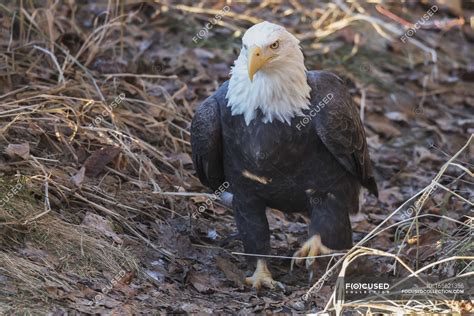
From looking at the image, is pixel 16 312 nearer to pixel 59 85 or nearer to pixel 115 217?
pixel 115 217

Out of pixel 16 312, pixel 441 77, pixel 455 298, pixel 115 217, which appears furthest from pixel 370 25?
pixel 16 312

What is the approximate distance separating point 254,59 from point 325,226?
48.2 inches

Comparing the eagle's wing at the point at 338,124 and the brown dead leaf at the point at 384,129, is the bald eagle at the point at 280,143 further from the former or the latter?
the brown dead leaf at the point at 384,129

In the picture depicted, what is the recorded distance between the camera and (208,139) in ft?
18.5

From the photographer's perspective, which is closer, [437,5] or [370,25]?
[370,25]

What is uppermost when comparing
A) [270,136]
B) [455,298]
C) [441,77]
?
[270,136]

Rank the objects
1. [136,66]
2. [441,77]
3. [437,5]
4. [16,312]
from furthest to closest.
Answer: [437,5]
[441,77]
[136,66]
[16,312]

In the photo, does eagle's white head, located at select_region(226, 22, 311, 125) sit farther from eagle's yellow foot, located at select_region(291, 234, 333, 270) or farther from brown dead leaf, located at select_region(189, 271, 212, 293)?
brown dead leaf, located at select_region(189, 271, 212, 293)

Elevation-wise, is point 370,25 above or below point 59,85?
below

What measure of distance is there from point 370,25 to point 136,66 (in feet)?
10.7

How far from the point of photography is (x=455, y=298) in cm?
458

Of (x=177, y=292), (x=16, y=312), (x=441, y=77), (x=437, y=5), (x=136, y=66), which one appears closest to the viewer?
(x=16, y=312)

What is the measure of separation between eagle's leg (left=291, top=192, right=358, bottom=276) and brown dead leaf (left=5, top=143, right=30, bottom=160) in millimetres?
1853

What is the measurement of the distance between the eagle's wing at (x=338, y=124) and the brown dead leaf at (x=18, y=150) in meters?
1.85
